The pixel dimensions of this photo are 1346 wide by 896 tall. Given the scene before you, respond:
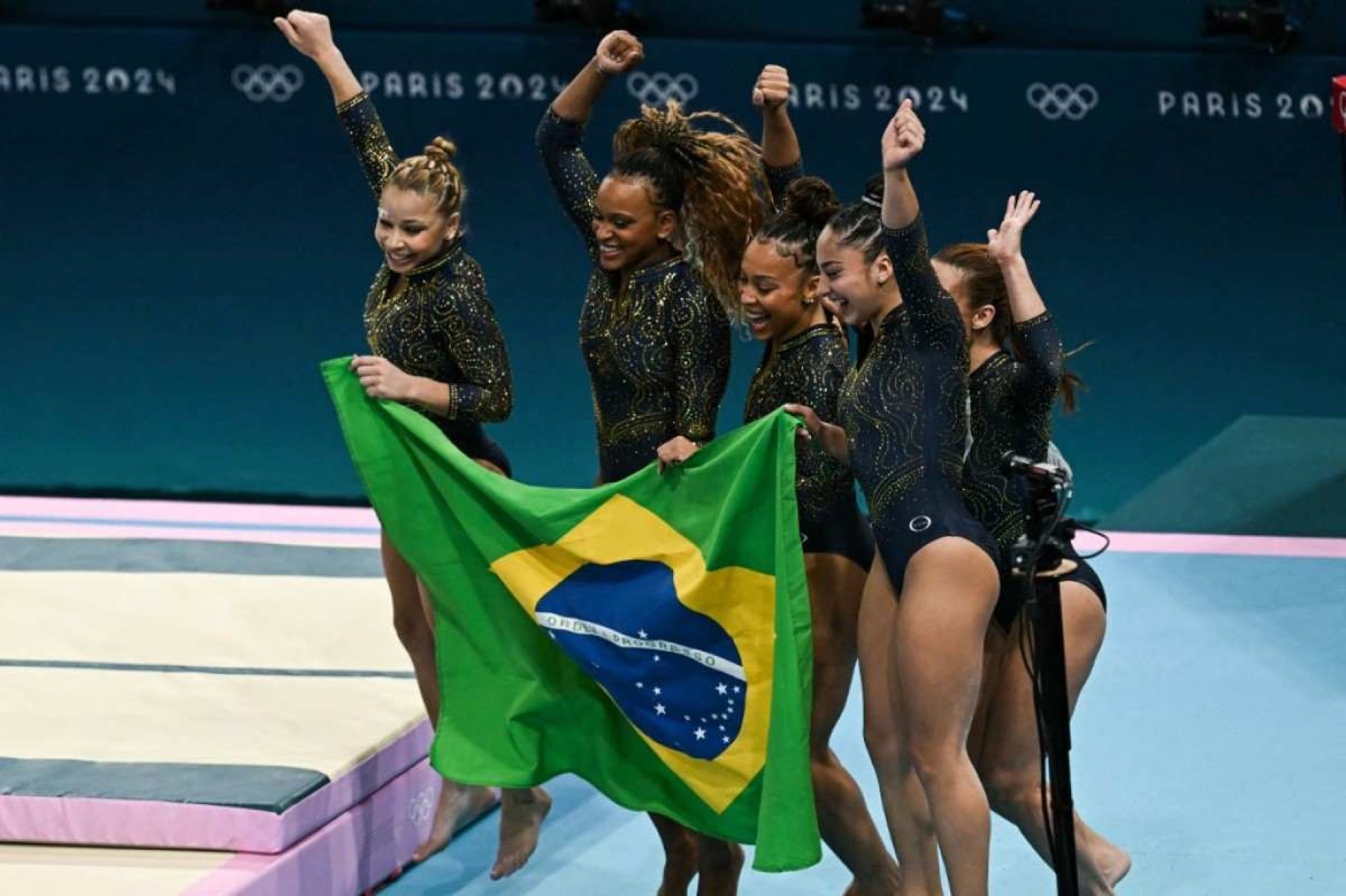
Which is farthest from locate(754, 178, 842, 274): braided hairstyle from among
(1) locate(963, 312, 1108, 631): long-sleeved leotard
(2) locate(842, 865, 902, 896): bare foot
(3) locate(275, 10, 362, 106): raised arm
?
(2) locate(842, 865, 902, 896): bare foot

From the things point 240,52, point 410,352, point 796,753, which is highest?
point 240,52

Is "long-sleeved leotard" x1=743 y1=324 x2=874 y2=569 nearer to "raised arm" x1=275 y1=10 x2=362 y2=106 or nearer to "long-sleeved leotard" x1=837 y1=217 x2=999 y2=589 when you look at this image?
"long-sleeved leotard" x1=837 y1=217 x2=999 y2=589

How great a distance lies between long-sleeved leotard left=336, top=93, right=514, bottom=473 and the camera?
178 inches

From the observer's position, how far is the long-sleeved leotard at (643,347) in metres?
4.30

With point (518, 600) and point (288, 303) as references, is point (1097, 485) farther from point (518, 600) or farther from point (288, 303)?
point (518, 600)

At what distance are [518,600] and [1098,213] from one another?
3.54 metres

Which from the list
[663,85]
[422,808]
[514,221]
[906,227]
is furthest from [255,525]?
[906,227]

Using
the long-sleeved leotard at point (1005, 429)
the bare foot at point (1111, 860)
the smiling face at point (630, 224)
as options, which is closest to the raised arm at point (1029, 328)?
the long-sleeved leotard at point (1005, 429)

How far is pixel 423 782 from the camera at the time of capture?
502 cm

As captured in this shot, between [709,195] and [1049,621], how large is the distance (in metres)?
1.21

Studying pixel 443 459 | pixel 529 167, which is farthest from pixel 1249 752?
pixel 529 167

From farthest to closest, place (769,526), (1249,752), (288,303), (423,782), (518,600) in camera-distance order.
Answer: (288,303) < (1249,752) < (423,782) < (518,600) < (769,526)

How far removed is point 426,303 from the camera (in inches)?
179

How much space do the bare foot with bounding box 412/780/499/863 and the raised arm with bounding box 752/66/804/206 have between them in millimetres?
1520
